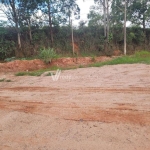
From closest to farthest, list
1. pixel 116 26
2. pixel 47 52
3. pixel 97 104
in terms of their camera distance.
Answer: pixel 97 104 → pixel 47 52 → pixel 116 26

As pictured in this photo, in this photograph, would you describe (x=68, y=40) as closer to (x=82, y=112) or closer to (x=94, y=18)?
(x=94, y=18)

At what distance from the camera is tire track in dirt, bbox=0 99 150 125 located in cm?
228

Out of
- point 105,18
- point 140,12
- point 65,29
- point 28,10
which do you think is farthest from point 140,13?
point 28,10

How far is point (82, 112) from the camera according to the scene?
8.62ft

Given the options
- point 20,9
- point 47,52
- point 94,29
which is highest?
point 20,9

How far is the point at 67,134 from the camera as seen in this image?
207cm

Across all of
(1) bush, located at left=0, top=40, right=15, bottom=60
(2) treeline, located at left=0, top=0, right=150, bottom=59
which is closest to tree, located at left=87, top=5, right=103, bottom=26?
(2) treeline, located at left=0, top=0, right=150, bottom=59

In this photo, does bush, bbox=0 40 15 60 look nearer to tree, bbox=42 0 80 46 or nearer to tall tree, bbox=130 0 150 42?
tree, bbox=42 0 80 46

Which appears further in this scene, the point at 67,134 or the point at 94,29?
the point at 94,29

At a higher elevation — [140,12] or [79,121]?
[140,12]

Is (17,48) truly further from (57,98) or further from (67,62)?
(57,98)

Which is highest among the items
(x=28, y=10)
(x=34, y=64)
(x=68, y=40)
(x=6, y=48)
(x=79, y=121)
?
(x=28, y=10)

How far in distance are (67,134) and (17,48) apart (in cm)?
1265

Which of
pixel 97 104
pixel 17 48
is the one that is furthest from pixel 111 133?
pixel 17 48
